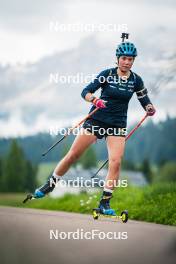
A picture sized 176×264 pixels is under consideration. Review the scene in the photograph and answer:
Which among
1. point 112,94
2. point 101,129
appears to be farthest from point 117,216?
point 112,94

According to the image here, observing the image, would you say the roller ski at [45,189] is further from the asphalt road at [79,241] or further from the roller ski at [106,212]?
the roller ski at [106,212]

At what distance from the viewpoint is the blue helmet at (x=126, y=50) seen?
256 inches

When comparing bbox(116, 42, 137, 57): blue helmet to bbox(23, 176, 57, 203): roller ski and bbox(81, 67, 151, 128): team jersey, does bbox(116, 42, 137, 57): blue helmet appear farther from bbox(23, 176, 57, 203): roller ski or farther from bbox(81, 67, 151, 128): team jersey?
bbox(23, 176, 57, 203): roller ski

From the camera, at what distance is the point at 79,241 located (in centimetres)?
601

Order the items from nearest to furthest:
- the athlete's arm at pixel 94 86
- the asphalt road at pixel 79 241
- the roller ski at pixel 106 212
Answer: the asphalt road at pixel 79 241, the athlete's arm at pixel 94 86, the roller ski at pixel 106 212

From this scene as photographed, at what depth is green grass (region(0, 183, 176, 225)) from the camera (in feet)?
24.2

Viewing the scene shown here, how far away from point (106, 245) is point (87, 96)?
1.44 meters

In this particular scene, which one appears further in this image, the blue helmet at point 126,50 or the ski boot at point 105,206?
the ski boot at point 105,206

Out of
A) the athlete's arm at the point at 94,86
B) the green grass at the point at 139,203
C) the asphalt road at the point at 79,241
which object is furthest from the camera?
the green grass at the point at 139,203

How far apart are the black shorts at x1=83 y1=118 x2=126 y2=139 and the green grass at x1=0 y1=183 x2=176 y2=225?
1246mm

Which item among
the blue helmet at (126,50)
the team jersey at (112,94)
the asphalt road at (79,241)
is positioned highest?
the blue helmet at (126,50)

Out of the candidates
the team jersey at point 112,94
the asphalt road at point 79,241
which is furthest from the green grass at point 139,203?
the team jersey at point 112,94

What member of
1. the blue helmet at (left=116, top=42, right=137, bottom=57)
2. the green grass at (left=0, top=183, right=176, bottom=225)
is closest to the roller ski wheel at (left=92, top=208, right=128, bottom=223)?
the green grass at (left=0, top=183, right=176, bottom=225)

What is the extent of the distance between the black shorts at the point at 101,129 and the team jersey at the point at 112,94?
0.04 m
